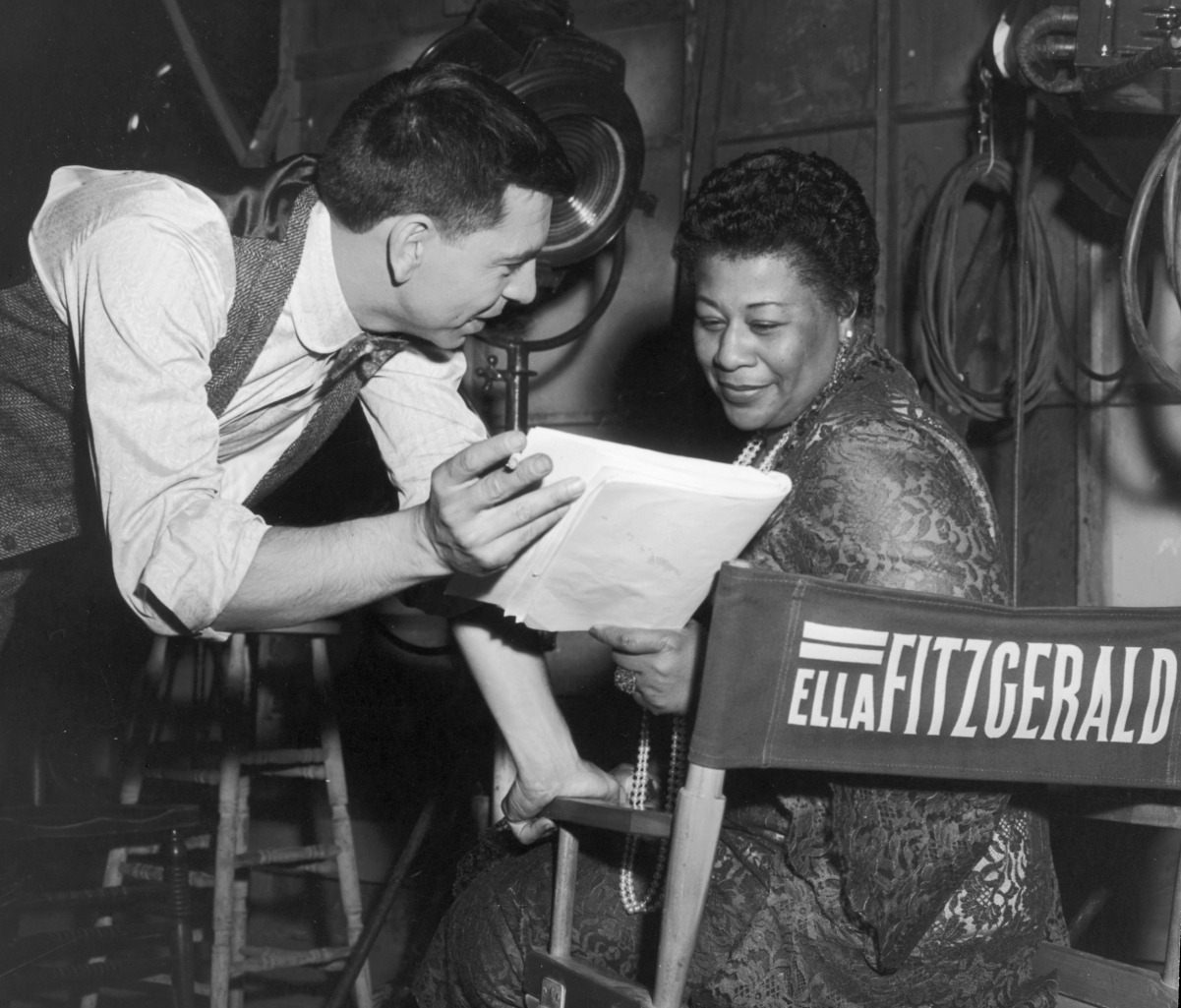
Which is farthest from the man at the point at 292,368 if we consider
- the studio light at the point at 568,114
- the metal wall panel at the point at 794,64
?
the metal wall panel at the point at 794,64

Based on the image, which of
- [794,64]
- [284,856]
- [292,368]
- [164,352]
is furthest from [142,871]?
[794,64]

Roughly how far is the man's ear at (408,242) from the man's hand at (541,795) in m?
0.72

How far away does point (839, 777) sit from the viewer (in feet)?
3.95

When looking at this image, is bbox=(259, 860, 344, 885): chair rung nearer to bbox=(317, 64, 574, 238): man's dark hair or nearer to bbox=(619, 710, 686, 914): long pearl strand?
bbox=(619, 710, 686, 914): long pearl strand

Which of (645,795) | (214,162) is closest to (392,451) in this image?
(645,795)

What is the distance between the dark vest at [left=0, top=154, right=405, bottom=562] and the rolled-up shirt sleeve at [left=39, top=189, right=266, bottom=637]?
0.16 metres

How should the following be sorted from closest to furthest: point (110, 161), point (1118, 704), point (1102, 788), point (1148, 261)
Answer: point (1118, 704), point (1102, 788), point (1148, 261), point (110, 161)

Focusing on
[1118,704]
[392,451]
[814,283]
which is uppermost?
[814,283]

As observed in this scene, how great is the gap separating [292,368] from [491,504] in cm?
62

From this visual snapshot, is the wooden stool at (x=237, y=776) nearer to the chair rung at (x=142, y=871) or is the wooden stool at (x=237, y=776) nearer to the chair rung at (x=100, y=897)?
the chair rung at (x=142, y=871)

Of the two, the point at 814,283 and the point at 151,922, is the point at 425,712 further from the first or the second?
the point at 814,283

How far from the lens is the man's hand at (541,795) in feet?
5.06

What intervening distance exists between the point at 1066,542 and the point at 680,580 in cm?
169

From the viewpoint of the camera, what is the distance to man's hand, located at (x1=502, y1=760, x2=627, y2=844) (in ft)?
5.06
